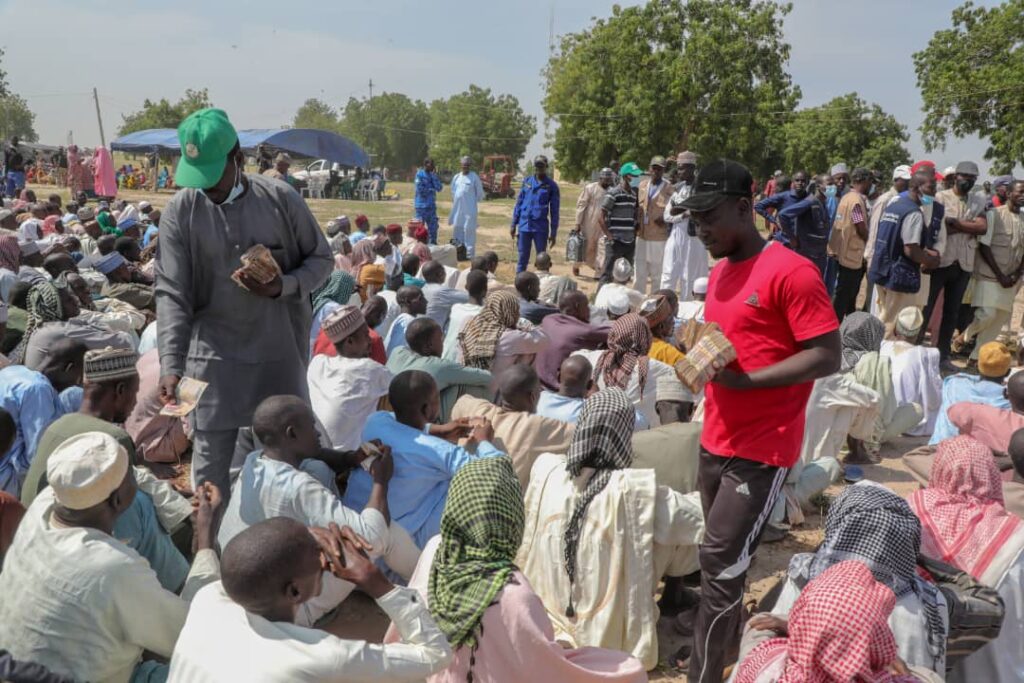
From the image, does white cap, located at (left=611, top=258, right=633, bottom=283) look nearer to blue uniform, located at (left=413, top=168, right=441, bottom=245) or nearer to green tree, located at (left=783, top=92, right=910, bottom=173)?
blue uniform, located at (left=413, top=168, right=441, bottom=245)

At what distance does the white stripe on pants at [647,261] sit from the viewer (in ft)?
34.6

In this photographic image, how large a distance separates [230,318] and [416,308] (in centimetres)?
301

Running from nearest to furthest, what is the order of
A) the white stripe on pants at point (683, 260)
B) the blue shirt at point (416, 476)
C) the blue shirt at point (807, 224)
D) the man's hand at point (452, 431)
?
the blue shirt at point (416, 476) → the man's hand at point (452, 431) → the blue shirt at point (807, 224) → the white stripe on pants at point (683, 260)

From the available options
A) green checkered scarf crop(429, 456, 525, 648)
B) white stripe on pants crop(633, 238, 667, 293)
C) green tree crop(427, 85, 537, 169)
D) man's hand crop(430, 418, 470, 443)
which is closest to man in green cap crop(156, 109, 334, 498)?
man's hand crop(430, 418, 470, 443)

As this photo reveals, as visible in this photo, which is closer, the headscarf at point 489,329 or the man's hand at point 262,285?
the man's hand at point 262,285

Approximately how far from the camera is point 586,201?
1167 centimetres

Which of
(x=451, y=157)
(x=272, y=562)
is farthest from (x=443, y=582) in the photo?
(x=451, y=157)

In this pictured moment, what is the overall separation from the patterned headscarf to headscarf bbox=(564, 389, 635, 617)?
180 cm

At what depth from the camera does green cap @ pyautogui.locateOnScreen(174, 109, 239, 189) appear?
9.81ft

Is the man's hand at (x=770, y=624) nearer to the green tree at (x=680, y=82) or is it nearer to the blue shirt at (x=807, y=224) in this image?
the blue shirt at (x=807, y=224)

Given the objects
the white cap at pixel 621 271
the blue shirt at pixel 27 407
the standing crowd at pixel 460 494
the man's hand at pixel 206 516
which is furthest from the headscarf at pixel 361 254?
the man's hand at pixel 206 516

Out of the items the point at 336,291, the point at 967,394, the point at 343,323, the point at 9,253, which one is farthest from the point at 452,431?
the point at 9,253

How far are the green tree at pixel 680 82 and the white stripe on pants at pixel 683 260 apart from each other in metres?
20.7

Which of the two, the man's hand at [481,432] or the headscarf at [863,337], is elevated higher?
the man's hand at [481,432]
